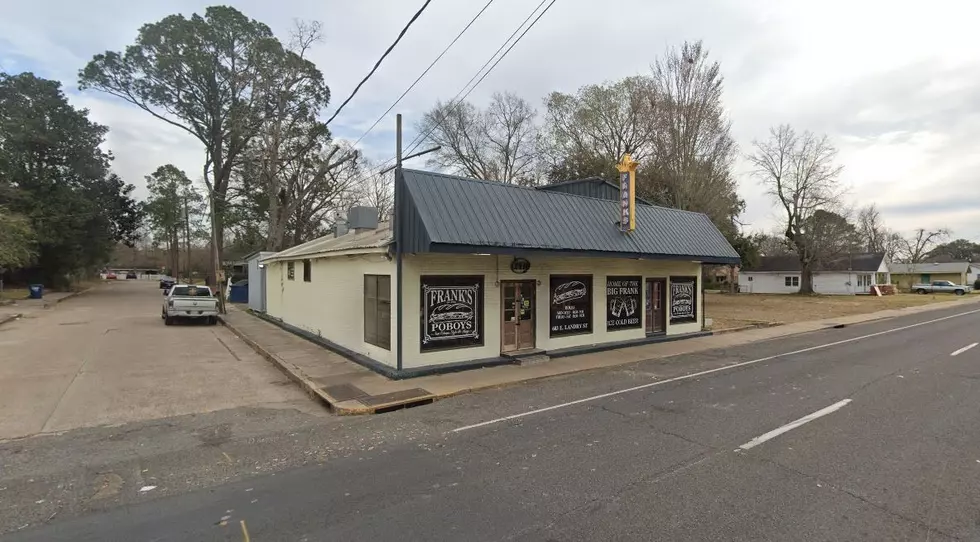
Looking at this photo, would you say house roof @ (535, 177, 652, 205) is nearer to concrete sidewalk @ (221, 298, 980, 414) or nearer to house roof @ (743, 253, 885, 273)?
concrete sidewalk @ (221, 298, 980, 414)

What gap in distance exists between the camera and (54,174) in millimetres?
38281

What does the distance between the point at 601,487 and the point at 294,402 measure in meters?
6.09

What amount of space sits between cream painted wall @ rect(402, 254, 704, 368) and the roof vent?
6.24 metres

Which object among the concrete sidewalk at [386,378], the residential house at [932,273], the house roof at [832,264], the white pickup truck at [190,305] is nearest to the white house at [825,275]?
the house roof at [832,264]

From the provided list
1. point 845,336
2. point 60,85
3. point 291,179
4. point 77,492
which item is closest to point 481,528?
point 77,492

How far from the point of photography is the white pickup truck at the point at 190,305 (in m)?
20.2

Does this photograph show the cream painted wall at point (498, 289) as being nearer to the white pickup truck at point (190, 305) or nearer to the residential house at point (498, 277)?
the residential house at point (498, 277)

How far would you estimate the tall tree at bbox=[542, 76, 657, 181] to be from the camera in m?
34.2

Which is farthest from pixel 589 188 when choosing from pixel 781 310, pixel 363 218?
pixel 781 310

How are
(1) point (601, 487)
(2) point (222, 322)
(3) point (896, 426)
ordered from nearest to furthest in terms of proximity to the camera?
(1) point (601, 487) → (3) point (896, 426) → (2) point (222, 322)

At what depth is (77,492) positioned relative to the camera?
4.82 meters

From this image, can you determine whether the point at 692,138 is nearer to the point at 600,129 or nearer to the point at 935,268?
the point at 600,129

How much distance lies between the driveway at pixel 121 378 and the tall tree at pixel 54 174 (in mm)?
25104

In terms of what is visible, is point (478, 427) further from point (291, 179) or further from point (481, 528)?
point (291, 179)
